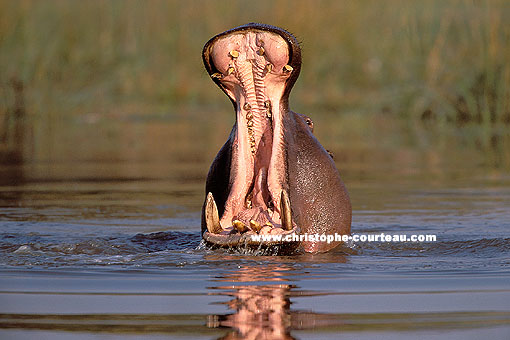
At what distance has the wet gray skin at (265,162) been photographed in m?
3.98

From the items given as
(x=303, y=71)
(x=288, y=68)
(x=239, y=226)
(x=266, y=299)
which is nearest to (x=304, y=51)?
(x=303, y=71)

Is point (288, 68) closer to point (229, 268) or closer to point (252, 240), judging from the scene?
point (252, 240)

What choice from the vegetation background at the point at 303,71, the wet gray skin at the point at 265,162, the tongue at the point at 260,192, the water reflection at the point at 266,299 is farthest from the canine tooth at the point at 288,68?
the vegetation background at the point at 303,71

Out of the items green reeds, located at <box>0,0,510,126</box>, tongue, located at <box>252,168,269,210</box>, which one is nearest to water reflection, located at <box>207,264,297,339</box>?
tongue, located at <box>252,168,269,210</box>

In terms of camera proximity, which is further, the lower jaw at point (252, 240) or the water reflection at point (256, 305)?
the lower jaw at point (252, 240)

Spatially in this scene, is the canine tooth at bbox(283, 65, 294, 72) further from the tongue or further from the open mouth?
the tongue

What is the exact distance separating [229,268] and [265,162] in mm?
504

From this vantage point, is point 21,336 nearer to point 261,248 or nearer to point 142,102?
point 261,248

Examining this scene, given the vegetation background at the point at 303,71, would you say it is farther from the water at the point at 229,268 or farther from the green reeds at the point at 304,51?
the water at the point at 229,268

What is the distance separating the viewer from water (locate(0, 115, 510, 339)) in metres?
2.98

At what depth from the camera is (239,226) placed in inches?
157

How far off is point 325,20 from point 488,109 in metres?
4.81

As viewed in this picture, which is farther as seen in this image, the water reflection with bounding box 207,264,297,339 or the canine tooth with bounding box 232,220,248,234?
the canine tooth with bounding box 232,220,248,234

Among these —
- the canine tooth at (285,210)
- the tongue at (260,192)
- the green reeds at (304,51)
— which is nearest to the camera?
the canine tooth at (285,210)
